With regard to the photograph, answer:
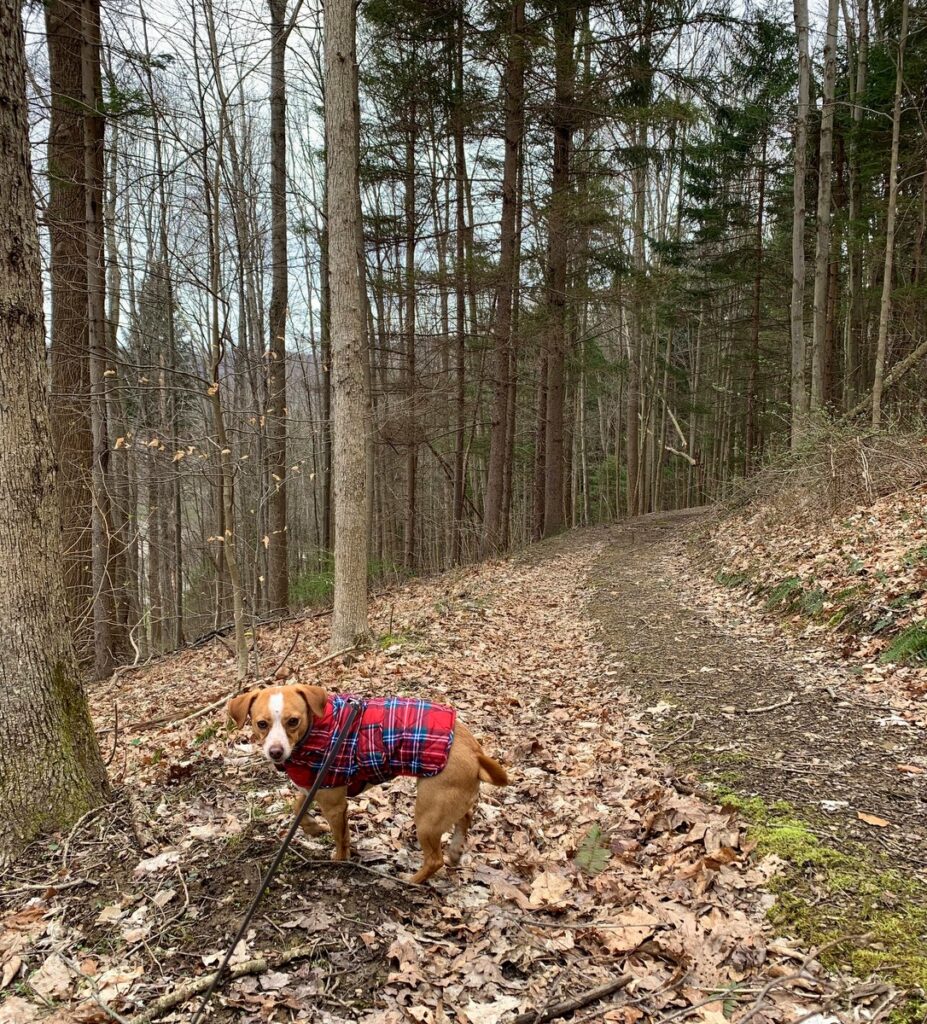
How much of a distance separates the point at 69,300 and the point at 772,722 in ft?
36.5

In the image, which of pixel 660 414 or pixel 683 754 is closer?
pixel 683 754

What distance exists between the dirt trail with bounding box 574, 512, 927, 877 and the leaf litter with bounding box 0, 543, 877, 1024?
1.64 ft

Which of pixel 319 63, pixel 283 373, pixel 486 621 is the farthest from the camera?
pixel 283 373

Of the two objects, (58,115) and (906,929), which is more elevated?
(58,115)

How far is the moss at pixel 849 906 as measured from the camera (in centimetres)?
237

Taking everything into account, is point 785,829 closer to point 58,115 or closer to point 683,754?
point 683,754

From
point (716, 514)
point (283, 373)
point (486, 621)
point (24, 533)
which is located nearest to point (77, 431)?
point (283, 373)

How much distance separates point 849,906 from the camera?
8.92ft

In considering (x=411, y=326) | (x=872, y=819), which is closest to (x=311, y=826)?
(x=872, y=819)

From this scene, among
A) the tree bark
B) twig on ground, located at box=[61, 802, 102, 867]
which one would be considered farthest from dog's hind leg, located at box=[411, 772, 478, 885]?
the tree bark

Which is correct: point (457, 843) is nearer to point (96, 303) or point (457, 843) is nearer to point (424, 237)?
point (96, 303)

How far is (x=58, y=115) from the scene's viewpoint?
388 inches

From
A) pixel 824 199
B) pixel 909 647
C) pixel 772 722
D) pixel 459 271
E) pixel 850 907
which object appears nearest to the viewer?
pixel 850 907

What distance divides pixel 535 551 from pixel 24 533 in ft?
46.3
